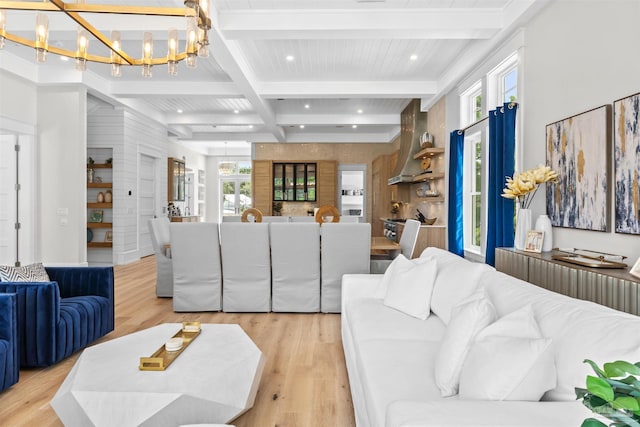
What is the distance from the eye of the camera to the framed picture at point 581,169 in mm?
2752

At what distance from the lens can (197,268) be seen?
4.16 meters

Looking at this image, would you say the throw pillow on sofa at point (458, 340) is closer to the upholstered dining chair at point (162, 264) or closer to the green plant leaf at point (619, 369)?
the green plant leaf at point (619, 369)

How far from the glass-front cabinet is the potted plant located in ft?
32.6

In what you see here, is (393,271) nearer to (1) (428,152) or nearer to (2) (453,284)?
(2) (453,284)

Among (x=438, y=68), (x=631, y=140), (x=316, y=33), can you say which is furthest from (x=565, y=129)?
(x=438, y=68)

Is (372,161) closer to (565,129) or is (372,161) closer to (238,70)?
(238,70)

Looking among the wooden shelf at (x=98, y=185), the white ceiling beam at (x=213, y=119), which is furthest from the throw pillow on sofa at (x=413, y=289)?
the white ceiling beam at (x=213, y=119)

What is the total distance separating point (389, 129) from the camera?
33.8 ft

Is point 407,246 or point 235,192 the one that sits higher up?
point 235,192

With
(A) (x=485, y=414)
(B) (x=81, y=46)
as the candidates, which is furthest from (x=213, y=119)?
(A) (x=485, y=414)

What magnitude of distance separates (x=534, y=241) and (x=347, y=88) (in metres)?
4.01

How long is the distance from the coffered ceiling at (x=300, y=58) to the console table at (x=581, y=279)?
219 cm

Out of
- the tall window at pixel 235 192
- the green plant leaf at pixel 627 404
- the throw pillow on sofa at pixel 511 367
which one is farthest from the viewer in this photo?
the tall window at pixel 235 192

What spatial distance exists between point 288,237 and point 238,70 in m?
2.38
